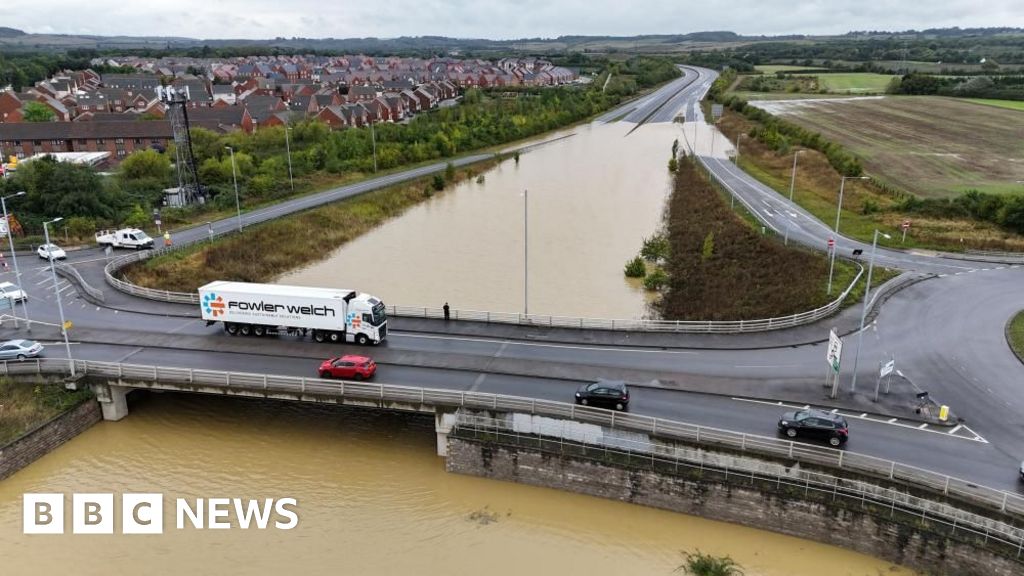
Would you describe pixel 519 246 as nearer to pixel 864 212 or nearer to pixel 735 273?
pixel 735 273

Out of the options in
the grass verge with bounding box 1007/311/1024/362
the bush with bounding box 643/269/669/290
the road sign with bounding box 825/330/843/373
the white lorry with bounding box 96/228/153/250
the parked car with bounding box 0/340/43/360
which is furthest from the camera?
the white lorry with bounding box 96/228/153/250

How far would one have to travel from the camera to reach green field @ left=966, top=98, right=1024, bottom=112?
11162cm

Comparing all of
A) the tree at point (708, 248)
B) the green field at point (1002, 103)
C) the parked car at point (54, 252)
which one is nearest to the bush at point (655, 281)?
the tree at point (708, 248)

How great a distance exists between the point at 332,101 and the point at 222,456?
10672 cm

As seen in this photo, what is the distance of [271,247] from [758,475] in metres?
40.3

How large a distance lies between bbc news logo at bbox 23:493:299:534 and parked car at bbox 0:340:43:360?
7779 mm

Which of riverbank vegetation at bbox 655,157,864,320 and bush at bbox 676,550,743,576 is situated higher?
riverbank vegetation at bbox 655,157,864,320

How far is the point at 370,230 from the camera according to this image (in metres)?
59.3

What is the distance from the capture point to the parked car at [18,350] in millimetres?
28266

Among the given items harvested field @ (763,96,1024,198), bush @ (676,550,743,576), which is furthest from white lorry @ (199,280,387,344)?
harvested field @ (763,96,1024,198)

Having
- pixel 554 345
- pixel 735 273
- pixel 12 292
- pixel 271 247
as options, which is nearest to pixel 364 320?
pixel 554 345

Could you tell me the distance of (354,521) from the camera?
22016 millimetres

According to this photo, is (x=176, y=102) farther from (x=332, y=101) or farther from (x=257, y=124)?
(x=332, y=101)

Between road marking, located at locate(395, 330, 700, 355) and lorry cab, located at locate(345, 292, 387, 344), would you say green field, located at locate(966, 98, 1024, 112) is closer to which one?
road marking, located at locate(395, 330, 700, 355)
